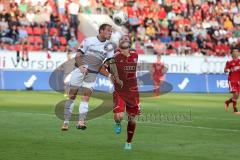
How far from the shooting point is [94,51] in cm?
1546

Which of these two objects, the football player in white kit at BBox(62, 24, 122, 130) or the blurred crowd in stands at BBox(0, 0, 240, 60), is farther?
the blurred crowd in stands at BBox(0, 0, 240, 60)

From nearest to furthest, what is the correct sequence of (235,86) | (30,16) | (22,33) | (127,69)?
1. (127,69)
2. (235,86)
3. (22,33)
4. (30,16)

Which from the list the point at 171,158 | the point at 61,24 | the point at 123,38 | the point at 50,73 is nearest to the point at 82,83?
the point at 123,38

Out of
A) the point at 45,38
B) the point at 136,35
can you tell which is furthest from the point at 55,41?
the point at 136,35

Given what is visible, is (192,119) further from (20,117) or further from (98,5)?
(98,5)

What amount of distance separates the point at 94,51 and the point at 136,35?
24.3 m

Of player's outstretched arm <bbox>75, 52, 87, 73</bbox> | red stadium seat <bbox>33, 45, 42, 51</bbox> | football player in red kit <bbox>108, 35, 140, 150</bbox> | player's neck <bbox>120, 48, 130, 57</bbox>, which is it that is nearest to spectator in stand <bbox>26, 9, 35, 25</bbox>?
red stadium seat <bbox>33, 45, 42, 51</bbox>

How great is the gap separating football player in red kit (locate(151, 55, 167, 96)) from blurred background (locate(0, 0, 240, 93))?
0.66m

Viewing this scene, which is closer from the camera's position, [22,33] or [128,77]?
[128,77]

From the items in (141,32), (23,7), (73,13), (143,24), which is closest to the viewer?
(23,7)

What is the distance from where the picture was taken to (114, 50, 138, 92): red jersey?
1281 centimetres

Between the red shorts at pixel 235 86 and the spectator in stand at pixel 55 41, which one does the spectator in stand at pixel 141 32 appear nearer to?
the spectator in stand at pixel 55 41

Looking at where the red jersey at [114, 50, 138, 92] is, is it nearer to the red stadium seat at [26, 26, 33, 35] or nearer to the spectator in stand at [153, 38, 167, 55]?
the red stadium seat at [26, 26, 33, 35]

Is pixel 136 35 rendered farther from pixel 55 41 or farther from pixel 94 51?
pixel 94 51
